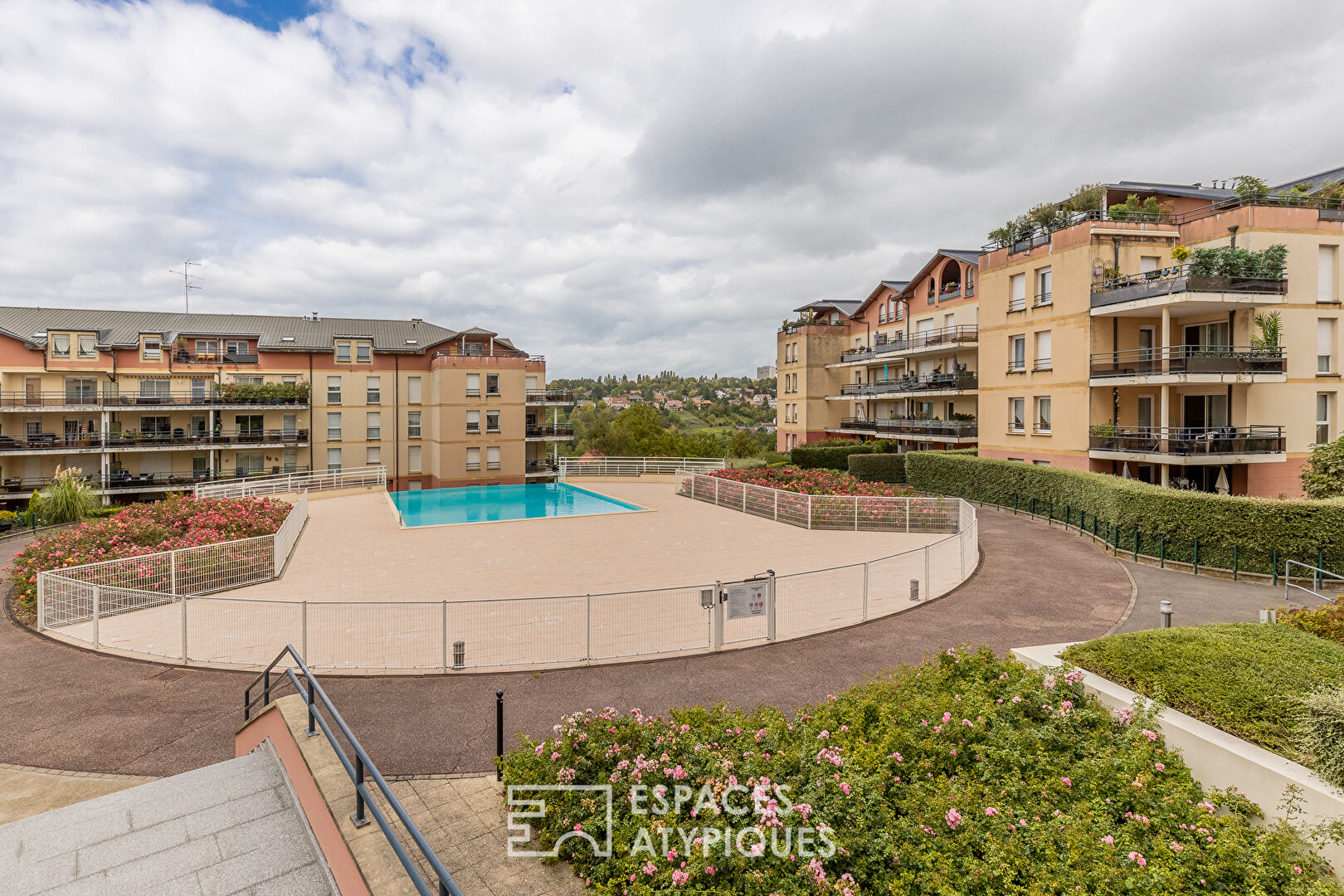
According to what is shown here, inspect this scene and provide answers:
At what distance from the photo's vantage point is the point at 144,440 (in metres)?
40.5

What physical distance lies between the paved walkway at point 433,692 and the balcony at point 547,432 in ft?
120

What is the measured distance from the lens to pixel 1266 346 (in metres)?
23.2

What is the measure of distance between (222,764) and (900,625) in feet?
36.9

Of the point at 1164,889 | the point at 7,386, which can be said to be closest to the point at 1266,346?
the point at 1164,889

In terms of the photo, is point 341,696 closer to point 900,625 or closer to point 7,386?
point 900,625

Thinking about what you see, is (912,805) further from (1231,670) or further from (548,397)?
(548,397)

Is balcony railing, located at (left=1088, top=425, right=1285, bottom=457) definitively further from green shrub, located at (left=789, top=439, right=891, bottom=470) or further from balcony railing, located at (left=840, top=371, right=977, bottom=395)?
green shrub, located at (left=789, top=439, right=891, bottom=470)

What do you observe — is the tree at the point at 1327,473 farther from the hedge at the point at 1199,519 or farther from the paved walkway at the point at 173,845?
the paved walkway at the point at 173,845

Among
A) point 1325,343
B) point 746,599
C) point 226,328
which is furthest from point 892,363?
point 226,328

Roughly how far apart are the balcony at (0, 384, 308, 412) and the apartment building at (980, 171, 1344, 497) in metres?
46.1

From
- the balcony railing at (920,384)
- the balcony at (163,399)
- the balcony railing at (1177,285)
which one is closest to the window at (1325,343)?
the balcony railing at (1177,285)

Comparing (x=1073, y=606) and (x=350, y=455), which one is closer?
(x=1073, y=606)

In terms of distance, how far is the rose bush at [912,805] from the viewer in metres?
4.86

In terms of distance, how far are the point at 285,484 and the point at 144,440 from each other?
53.2 ft
